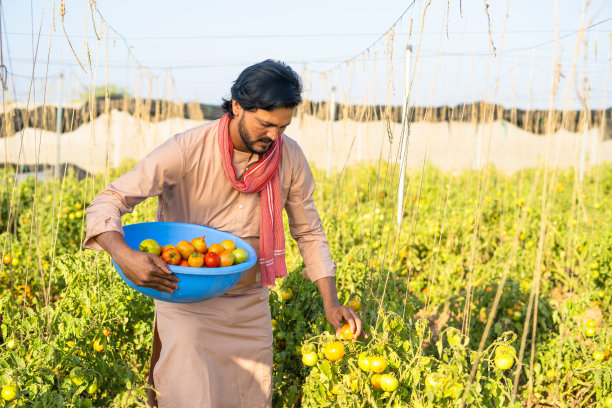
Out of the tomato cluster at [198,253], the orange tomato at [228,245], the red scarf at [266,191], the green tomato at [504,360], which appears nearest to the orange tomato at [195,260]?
the tomato cluster at [198,253]

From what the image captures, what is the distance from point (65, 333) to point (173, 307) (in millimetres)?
401

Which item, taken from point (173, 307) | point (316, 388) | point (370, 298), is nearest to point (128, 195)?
point (173, 307)

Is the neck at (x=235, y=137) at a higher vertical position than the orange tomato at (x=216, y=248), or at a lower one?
higher

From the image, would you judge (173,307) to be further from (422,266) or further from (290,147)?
(422,266)

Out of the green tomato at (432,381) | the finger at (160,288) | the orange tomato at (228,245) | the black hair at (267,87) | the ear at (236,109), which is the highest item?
the black hair at (267,87)

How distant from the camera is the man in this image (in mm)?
1386

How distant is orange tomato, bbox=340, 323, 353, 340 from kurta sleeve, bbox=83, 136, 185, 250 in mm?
627

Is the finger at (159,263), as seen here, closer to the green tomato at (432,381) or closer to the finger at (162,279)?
the finger at (162,279)

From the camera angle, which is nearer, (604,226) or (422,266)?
(604,226)

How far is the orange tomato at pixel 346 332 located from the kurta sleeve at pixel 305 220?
0.82 feet

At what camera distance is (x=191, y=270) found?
1.23 metres

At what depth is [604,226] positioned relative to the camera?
3105 millimetres

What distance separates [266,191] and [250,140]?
7.9 inches

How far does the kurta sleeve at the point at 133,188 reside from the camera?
4.10ft
